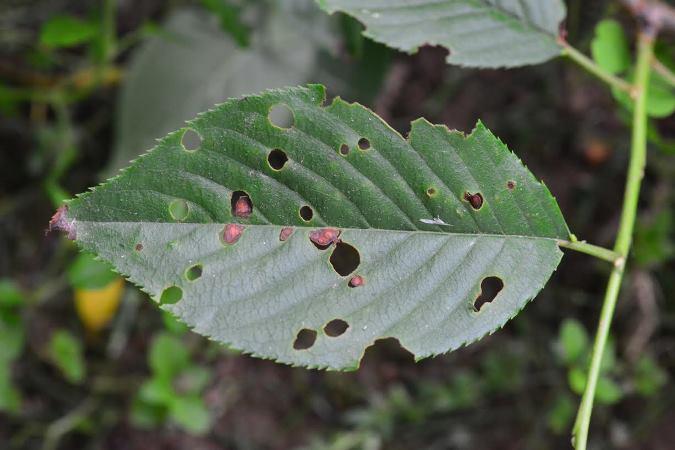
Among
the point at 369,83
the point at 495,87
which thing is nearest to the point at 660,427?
the point at 495,87

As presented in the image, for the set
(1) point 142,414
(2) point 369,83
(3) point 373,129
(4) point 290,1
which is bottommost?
(1) point 142,414

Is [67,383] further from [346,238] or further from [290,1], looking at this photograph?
[346,238]

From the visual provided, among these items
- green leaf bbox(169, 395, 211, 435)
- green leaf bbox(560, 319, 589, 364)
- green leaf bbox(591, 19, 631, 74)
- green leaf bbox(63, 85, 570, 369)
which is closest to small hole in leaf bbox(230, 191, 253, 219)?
green leaf bbox(63, 85, 570, 369)

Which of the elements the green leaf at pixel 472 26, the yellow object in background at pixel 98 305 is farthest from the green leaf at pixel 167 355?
the green leaf at pixel 472 26

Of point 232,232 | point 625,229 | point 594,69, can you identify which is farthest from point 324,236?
point 594,69

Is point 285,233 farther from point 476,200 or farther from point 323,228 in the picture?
point 476,200

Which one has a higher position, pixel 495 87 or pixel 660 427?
pixel 495 87
